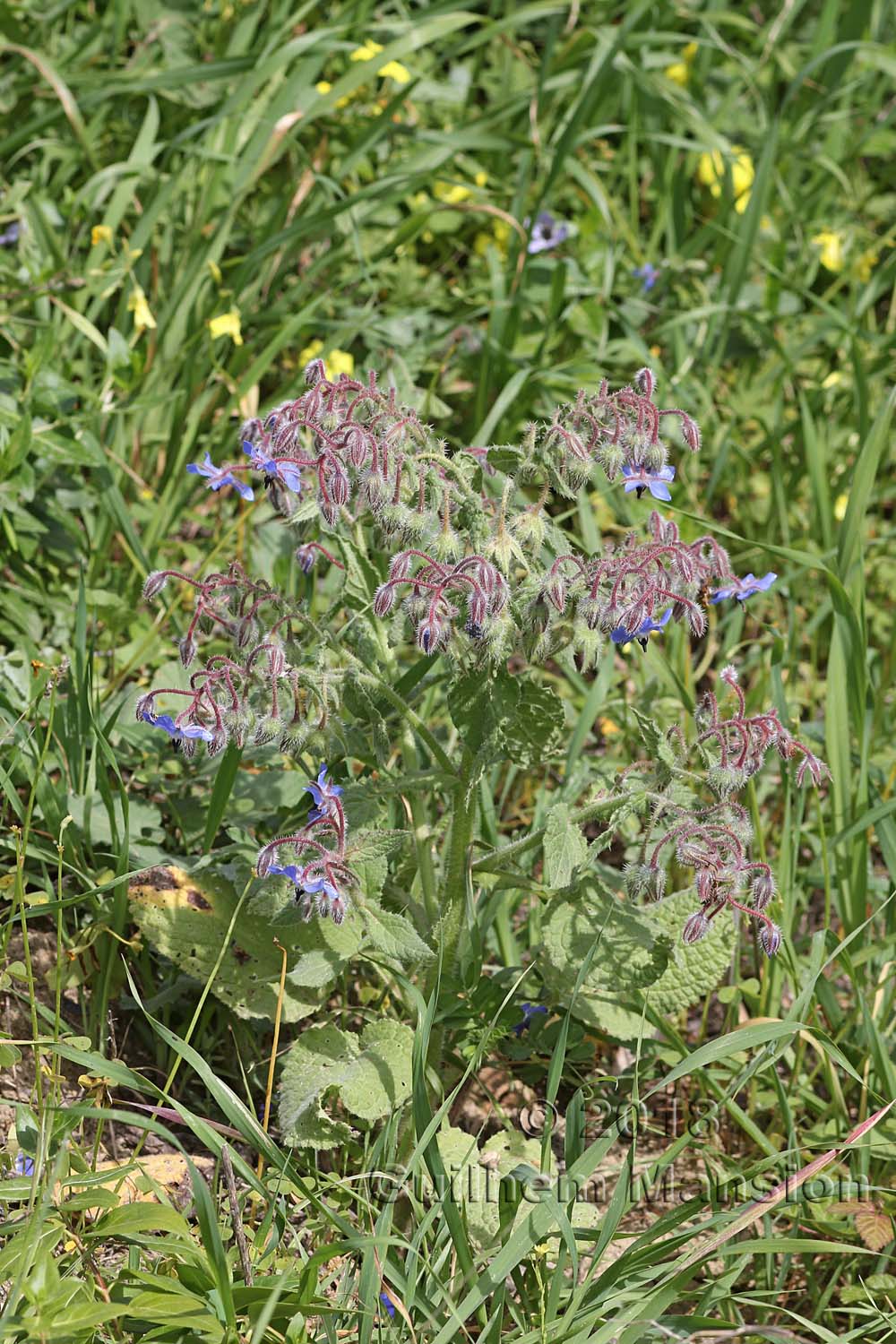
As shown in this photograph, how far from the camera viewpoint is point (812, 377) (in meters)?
4.21

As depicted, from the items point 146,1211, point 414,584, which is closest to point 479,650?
point 414,584

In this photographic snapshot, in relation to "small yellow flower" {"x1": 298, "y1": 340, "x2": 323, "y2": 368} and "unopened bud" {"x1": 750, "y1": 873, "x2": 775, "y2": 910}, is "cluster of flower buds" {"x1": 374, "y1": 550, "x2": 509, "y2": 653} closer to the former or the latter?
"unopened bud" {"x1": 750, "y1": 873, "x2": 775, "y2": 910}

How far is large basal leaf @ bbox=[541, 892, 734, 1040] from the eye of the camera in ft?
7.59

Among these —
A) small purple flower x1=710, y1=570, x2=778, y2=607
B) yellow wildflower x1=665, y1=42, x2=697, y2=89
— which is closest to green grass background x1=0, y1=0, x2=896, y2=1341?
yellow wildflower x1=665, y1=42, x2=697, y2=89

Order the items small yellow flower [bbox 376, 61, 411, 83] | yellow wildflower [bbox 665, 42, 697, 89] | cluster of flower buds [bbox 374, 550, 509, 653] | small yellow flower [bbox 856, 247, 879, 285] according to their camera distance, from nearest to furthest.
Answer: cluster of flower buds [bbox 374, 550, 509, 653] < small yellow flower [bbox 376, 61, 411, 83] < small yellow flower [bbox 856, 247, 879, 285] < yellow wildflower [bbox 665, 42, 697, 89]

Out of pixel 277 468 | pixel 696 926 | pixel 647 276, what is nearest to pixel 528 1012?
pixel 696 926

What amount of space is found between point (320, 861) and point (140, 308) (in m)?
1.90

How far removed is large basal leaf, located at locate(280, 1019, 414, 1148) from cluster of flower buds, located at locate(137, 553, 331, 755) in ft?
1.70

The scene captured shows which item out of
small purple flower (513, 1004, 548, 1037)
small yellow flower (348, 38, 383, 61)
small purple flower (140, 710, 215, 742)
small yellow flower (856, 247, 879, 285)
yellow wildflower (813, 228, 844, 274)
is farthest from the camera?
small yellow flower (856, 247, 879, 285)

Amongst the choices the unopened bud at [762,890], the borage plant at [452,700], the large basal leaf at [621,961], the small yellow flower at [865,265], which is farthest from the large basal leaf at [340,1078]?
the small yellow flower at [865,265]

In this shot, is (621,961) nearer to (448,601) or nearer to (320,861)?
(320,861)

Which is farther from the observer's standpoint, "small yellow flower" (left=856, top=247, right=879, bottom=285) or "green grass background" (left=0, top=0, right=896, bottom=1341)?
"small yellow flower" (left=856, top=247, right=879, bottom=285)

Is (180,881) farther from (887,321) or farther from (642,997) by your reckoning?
(887,321)

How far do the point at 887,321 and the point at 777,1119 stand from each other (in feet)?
8.99
